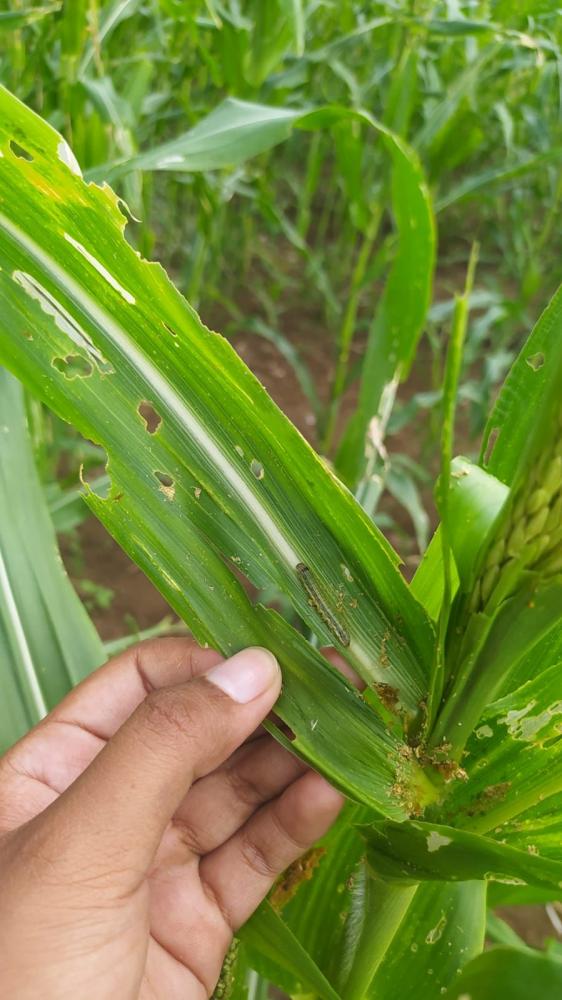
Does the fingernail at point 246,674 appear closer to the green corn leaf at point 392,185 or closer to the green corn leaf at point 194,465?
the green corn leaf at point 194,465

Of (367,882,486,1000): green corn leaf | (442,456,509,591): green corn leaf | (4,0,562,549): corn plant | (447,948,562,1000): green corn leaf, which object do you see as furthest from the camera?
(4,0,562,549): corn plant

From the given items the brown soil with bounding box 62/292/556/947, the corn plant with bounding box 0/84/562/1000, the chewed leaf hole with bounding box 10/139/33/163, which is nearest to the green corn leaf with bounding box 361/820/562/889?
the corn plant with bounding box 0/84/562/1000

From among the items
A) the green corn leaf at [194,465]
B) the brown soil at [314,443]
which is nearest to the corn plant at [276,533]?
the green corn leaf at [194,465]

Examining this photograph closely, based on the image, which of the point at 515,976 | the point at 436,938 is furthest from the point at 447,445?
the point at 436,938

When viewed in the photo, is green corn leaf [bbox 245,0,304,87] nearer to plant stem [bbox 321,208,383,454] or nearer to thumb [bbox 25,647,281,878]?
plant stem [bbox 321,208,383,454]

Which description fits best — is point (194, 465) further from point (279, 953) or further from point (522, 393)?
point (279, 953)
